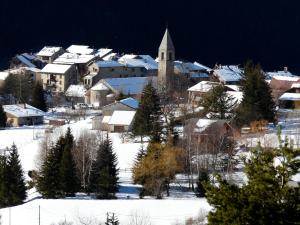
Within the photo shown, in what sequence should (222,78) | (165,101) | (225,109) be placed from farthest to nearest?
(222,78) → (165,101) → (225,109)

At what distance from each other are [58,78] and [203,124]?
76.4ft

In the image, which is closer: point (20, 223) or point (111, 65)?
point (20, 223)

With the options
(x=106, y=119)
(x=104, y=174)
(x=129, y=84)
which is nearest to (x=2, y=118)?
(x=106, y=119)

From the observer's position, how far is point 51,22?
85625 millimetres

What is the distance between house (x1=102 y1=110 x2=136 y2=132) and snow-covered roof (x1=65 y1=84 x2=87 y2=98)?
12.9 metres

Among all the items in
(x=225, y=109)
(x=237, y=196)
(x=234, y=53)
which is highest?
(x=234, y=53)

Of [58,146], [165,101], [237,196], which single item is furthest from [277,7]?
[237,196]

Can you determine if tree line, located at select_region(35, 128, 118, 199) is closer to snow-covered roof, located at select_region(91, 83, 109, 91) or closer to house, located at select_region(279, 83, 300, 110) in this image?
house, located at select_region(279, 83, 300, 110)

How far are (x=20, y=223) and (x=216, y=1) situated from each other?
79.3 m

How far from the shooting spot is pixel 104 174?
57.2 ft

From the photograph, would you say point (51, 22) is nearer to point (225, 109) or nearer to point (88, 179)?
point (225, 109)

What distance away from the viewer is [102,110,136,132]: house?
26.2 metres

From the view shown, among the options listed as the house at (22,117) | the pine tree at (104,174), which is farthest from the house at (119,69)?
the pine tree at (104,174)

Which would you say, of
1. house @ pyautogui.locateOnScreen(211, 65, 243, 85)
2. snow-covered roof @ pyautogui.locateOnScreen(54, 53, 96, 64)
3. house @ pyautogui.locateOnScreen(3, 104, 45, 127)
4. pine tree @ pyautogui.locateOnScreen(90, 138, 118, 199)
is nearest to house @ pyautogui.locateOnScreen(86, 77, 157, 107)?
house @ pyautogui.locateOnScreen(211, 65, 243, 85)
